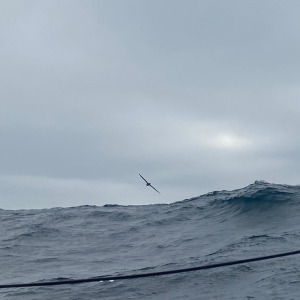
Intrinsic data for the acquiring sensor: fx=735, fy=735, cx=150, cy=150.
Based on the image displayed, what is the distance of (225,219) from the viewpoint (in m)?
25.8

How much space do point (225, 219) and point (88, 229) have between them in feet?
17.1

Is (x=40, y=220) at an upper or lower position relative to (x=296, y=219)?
upper

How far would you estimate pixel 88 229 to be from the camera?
27375 mm

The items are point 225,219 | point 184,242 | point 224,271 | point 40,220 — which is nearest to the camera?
point 224,271

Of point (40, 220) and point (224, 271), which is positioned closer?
point (224, 271)

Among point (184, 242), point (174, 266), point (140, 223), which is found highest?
point (140, 223)

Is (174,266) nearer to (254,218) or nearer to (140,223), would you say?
(254,218)

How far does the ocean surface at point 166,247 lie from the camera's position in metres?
15.3

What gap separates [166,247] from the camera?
71.0 ft

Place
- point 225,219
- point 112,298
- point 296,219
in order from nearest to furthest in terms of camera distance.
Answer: point 112,298
point 296,219
point 225,219

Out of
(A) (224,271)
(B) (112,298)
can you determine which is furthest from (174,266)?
(B) (112,298)

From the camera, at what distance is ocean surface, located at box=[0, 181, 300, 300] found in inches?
603

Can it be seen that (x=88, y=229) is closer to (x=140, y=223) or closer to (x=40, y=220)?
(x=140, y=223)

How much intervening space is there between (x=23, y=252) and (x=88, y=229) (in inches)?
168
